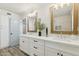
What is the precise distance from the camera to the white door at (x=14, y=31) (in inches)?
217

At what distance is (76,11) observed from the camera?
8.60ft

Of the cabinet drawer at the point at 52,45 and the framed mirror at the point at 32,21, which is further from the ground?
the framed mirror at the point at 32,21

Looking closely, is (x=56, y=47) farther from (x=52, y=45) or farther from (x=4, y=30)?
(x=4, y=30)

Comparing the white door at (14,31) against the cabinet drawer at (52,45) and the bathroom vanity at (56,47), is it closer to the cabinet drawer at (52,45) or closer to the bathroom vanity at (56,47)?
the bathroom vanity at (56,47)

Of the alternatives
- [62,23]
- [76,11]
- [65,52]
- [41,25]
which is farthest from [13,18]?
[65,52]

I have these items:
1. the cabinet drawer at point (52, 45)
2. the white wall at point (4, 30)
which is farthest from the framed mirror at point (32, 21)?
the cabinet drawer at point (52, 45)

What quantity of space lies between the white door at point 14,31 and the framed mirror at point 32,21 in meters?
0.80

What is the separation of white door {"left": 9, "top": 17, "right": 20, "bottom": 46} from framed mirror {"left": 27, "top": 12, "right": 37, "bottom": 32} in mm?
798

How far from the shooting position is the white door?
18.1 feet

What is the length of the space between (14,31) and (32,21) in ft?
4.08

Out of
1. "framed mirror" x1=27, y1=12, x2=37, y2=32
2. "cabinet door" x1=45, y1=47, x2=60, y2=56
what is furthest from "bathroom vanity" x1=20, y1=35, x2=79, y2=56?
"framed mirror" x1=27, y1=12, x2=37, y2=32

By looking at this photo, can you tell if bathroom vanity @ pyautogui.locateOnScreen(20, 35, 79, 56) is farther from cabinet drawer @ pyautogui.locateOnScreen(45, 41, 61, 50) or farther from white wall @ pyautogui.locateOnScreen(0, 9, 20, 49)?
white wall @ pyautogui.locateOnScreen(0, 9, 20, 49)

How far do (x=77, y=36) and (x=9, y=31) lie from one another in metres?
3.68

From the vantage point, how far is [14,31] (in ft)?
18.4
